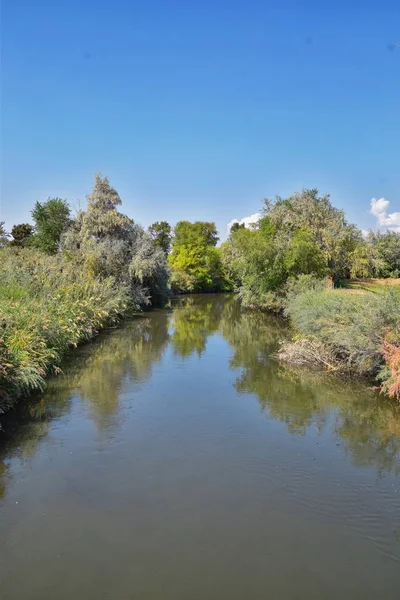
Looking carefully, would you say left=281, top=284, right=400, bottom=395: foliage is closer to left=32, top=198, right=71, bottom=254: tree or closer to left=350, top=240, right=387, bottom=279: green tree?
left=350, top=240, right=387, bottom=279: green tree

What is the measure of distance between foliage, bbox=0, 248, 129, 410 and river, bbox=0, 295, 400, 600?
105 cm

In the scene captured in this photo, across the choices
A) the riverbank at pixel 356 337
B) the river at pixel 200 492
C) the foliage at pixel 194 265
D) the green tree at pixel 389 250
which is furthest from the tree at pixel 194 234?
the river at pixel 200 492

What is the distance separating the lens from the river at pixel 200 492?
5.73 m

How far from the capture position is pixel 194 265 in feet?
190

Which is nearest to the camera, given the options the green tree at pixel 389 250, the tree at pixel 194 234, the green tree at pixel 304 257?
the green tree at pixel 304 257

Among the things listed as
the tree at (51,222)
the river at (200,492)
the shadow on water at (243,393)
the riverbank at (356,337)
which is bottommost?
the river at (200,492)

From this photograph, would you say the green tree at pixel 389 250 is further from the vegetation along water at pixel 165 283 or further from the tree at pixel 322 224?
the tree at pixel 322 224

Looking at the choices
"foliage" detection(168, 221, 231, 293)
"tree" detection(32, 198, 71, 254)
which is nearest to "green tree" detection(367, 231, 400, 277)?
"foliage" detection(168, 221, 231, 293)

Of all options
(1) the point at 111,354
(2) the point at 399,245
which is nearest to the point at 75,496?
(1) the point at 111,354

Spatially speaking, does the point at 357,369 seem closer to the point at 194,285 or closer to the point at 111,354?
the point at 111,354

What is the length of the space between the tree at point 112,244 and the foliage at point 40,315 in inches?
73.7

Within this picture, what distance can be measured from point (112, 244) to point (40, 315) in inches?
724

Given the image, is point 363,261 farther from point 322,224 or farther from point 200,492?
point 200,492

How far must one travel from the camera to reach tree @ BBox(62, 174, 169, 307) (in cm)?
3117
